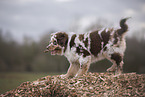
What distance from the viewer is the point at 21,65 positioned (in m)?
33.7

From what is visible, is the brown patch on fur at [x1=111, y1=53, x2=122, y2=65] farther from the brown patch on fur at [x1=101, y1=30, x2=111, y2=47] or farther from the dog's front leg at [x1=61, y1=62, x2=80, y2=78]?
the dog's front leg at [x1=61, y1=62, x2=80, y2=78]

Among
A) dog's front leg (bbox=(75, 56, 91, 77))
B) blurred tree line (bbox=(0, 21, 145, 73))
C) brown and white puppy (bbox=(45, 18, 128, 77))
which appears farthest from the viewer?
blurred tree line (bbox=(0, 21, 145, 73))

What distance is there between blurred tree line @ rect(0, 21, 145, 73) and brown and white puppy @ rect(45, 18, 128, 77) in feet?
34.0

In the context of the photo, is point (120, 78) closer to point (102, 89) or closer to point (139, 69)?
point (102, 89)

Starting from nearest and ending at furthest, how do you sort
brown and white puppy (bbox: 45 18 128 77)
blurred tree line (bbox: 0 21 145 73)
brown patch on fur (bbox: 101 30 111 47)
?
brown and white puppy (bbox: 45 18 128 77)
brown patch on fur (bbox: 101 30 111 47)
blurred tree line (bbox: 0 21 145 73)

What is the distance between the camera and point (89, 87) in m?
7.44

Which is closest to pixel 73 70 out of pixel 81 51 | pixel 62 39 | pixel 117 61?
pixel 81 51

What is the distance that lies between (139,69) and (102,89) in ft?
52.2

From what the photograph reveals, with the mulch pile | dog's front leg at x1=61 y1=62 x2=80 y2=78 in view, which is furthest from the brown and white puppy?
the mulch pile

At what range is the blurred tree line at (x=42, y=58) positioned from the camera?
841 inches

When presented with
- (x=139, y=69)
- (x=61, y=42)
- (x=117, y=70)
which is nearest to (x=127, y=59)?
(x=139, y=69)

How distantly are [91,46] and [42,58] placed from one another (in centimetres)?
2151

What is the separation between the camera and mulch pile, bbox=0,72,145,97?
695cm

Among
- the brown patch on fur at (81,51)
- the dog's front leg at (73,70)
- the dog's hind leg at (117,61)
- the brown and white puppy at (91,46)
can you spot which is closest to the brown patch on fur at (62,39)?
the brown and white puppy at (91,46)
